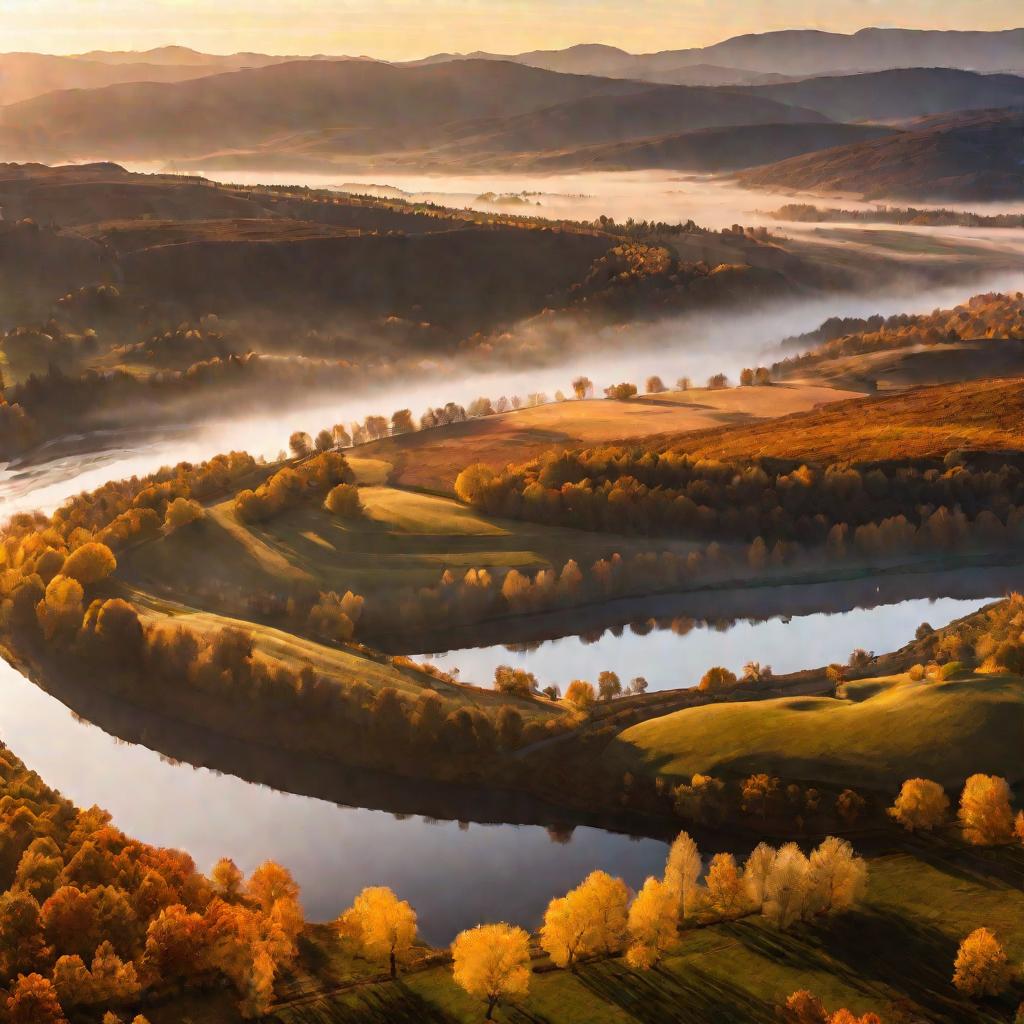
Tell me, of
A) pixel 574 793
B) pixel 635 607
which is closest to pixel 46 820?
pixel 574 793

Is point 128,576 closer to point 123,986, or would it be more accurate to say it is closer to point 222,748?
point 222,748

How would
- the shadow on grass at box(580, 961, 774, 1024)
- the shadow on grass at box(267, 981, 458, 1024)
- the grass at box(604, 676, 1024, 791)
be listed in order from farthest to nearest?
the grass at box(604, 676, 1024, 791) → the shadow on grass at box(267, 981, 458, 1024) → the shadow on grass at box(580, 961, 774, 1024)

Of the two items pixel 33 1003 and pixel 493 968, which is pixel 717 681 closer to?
pixel 493 968

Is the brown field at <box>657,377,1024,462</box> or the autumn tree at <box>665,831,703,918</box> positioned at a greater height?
the brown field at <box>657,377,1024,462</box>

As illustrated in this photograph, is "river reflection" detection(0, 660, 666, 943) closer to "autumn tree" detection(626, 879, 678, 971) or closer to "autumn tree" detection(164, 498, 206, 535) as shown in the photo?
"autumn tree" detection(626, 879, 678, 971)

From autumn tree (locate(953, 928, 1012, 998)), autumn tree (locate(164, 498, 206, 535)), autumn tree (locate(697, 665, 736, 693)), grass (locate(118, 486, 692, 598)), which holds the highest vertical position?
autumn tree (locate(164, 498, 206, 535))

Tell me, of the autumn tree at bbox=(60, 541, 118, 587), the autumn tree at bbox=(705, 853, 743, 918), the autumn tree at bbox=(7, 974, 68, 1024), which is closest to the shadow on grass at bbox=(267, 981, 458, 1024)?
the autumn tree at bbox=(7, 974, 68, 1024)

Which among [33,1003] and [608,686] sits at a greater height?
[608,686]

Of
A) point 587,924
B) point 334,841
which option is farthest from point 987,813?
point 334,841
